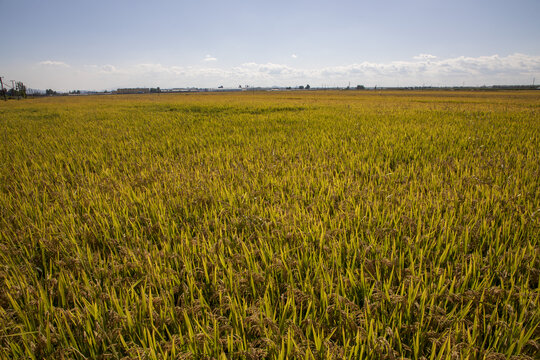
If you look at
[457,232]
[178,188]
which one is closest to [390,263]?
[457,232]

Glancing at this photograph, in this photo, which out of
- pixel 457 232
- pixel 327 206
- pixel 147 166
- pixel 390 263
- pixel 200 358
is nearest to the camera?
pixel 200 358

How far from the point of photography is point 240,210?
2367 mm

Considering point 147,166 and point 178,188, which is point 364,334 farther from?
point 147,166

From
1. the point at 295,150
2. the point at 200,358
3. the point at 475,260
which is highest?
the point at 295,150

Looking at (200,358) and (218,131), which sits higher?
(218,131)

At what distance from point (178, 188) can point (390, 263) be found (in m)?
2.26

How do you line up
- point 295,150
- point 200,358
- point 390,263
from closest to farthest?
point 200,358
point 390,263
point 295,150

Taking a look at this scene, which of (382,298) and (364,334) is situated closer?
(364,334)

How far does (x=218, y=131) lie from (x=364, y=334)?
22.2 ft

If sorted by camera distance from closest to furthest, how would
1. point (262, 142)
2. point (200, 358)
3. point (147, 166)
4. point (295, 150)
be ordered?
point (200, 358), point (147, 166), point (295, 150), point (262, 142)

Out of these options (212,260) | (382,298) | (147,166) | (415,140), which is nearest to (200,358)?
(212,260)

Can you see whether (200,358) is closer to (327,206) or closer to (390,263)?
(390,263)

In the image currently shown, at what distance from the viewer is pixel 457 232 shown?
1865mm

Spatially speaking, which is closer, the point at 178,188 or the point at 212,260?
the point at 212,260
